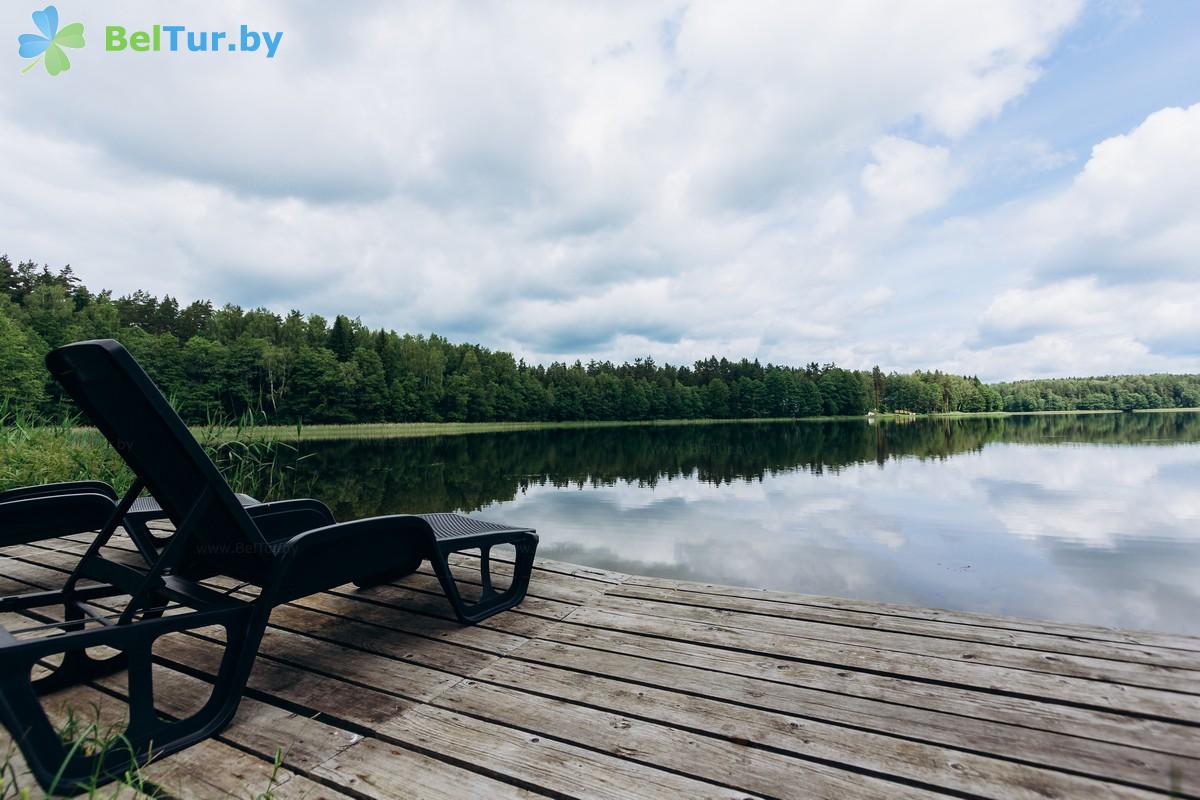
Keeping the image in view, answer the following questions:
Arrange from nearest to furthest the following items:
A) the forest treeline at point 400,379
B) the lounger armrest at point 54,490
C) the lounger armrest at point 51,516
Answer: the lounger armrest at point 51,516 < the lounger armrest at point 54,490 < the forest treeline at point 400,379

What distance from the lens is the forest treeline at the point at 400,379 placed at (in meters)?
43.1

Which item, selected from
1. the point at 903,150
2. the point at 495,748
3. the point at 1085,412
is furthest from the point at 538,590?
the point at 1085,412

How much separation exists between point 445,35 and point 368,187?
28.3ft

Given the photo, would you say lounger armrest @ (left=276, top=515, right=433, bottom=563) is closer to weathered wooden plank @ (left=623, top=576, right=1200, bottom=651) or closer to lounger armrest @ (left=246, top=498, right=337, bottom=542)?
lounger armrest @ (left=246, top=498, right=337, bottom=542)

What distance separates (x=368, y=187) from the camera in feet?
60.4

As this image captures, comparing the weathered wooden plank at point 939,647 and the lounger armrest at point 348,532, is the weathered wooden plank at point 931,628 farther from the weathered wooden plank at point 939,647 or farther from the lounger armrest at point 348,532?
the lounger armrest at point 348,532

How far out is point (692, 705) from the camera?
1788 mm

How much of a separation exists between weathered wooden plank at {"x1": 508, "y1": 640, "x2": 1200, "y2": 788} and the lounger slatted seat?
72 cm

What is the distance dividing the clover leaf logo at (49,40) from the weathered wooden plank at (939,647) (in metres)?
9.12

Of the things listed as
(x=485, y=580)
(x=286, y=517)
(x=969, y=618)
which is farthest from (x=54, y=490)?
(x=969, y=618)

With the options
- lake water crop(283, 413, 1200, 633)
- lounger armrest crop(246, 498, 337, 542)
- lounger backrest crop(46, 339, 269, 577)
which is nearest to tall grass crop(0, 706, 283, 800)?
lounger backrest crop(46, 339, 269, 577)

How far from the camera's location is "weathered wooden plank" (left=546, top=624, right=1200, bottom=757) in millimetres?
1567

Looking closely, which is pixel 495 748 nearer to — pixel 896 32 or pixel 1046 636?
pixel 1046 636

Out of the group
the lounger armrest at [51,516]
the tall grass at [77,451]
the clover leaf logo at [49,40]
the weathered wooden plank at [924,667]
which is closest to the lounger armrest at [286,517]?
the lounger armrest at [51,516]
